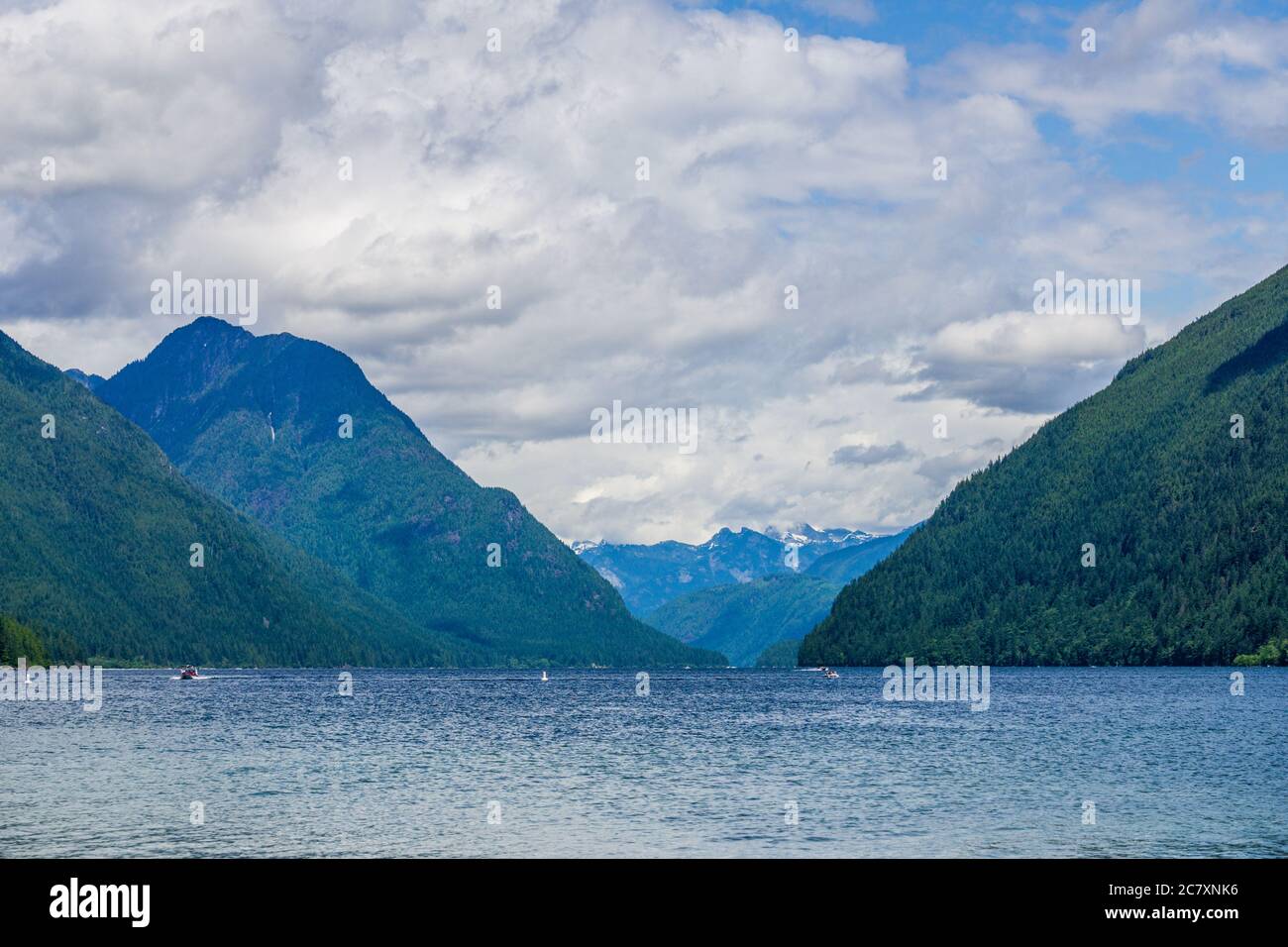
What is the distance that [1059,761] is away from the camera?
372ft

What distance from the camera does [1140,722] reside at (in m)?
159

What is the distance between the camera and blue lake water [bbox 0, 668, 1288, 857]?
71188 millimetres

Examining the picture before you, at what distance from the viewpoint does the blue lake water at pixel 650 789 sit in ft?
234

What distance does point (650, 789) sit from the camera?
95188 mm
